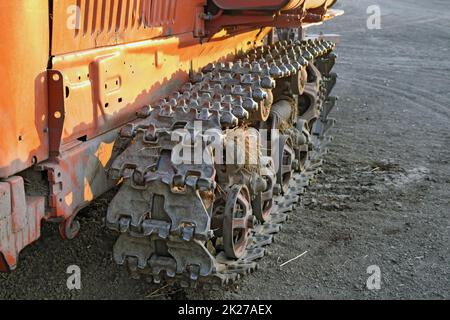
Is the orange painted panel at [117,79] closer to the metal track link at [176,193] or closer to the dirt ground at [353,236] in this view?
the metal track link at [176,193]

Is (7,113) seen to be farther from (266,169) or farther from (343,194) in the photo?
(343,194)

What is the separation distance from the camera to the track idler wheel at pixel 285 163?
19.4 ft

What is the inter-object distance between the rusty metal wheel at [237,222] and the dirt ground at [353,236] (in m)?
0.29

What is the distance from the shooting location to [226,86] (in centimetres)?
485

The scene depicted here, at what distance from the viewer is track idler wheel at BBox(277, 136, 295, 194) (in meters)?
5.90

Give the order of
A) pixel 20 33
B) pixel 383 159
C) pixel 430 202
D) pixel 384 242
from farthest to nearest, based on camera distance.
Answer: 1. pixel 383 159
2. pixel 430 202
3. pixel 384 242
4. pixel 20 33

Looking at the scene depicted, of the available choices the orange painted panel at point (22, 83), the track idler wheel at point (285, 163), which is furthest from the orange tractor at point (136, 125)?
the track idler wheel at point (285, 163)

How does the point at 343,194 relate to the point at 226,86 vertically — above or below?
below

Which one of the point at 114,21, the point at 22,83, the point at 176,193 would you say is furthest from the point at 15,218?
the point at 114,21

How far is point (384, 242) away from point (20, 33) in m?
3.44

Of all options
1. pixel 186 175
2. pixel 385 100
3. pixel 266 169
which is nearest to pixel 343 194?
pixel 266 169

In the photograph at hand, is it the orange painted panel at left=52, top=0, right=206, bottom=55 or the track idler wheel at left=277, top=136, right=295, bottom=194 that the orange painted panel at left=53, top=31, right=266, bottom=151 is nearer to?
the orange painted panel at left=52, top=0, right=206, bottom=55

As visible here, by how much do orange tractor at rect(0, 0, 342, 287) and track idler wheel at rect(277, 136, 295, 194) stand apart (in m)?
0.50

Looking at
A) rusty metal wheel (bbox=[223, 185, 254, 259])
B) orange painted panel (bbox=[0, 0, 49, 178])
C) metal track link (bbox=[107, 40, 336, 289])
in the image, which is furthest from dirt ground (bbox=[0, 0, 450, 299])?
orange painted panel (bbox=[0, 0, 49, 178])
